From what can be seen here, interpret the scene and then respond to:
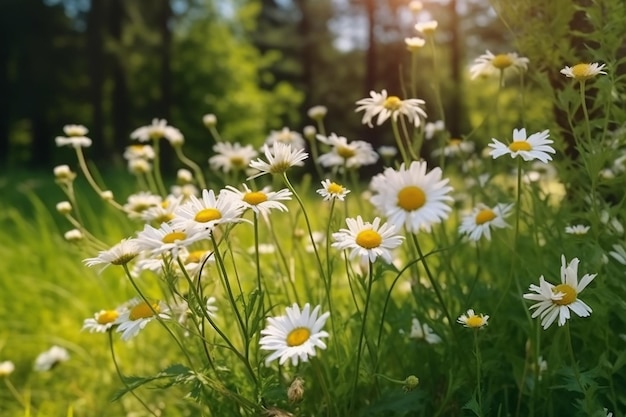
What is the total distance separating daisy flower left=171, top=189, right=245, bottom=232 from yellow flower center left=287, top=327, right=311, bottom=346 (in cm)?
20

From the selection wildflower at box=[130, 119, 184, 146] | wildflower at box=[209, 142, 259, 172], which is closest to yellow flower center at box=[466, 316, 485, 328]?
wildflower at box=[209, 142, 259, 172]

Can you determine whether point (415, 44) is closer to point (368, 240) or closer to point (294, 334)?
point (368, 240)

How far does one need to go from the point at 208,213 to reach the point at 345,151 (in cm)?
67

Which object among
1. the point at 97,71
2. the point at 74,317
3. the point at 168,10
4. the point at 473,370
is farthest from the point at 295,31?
the point at 473,370

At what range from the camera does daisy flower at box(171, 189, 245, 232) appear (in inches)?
45.6

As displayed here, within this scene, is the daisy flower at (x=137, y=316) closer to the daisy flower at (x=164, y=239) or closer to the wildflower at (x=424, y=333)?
the daisy flower at (x=164, y=239)

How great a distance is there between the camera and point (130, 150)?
244 centimetres

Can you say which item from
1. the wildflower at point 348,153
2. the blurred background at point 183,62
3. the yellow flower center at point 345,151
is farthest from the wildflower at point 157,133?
the blurred background at point 183,62

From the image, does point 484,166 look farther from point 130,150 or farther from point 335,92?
point 335,92

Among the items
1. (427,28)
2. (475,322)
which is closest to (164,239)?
(475,322)

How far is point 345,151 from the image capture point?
1805 millimetres

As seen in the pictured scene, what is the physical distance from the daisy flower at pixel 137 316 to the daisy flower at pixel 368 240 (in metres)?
0.35

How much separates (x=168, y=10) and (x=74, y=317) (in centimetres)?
1302

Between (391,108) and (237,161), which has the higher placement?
(391,108)
